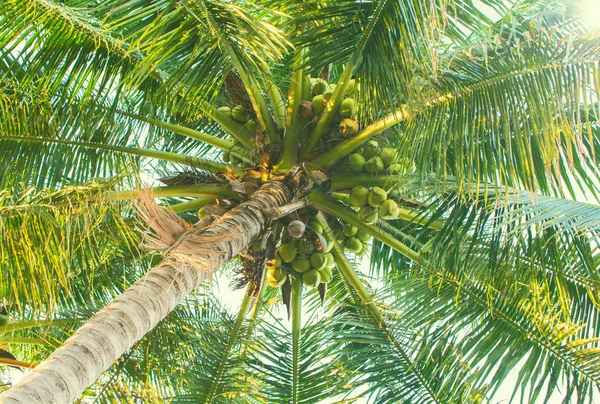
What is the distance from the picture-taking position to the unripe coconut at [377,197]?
4.25 m

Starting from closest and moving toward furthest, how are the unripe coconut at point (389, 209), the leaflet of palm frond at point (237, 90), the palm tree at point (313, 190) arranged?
the palm tree at point (313, 190) → the unripe coconut at point (389, 209) → the leaflet of palm frond at point (237, 90)

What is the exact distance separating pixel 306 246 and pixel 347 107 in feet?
3.17

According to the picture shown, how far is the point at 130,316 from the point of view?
8.15ft

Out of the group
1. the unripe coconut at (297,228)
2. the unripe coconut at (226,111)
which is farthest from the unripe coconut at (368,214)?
the unripe coconut at (226,111)

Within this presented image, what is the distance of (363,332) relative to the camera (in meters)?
4.92

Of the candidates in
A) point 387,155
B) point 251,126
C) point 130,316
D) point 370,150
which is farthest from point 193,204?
point 130,316

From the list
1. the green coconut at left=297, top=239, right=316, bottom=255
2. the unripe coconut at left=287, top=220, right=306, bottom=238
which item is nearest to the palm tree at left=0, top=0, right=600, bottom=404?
the green coconut at left=297, top=239, right=316, bottom=255

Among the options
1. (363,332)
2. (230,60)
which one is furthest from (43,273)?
(363,332)

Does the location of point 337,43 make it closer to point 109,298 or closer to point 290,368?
point 290,368

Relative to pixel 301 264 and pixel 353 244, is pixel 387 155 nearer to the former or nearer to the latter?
pixel 353 244

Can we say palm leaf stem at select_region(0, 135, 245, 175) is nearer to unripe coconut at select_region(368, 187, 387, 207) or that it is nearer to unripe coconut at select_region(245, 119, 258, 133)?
unripe coconut at select_region(245, 119, 258, 133)

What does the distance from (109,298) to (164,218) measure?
2.61 metres

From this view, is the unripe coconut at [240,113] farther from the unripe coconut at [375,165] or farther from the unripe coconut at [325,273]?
the unripe coconut at [325,273]

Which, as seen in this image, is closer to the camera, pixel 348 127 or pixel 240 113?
pixel 348 127
